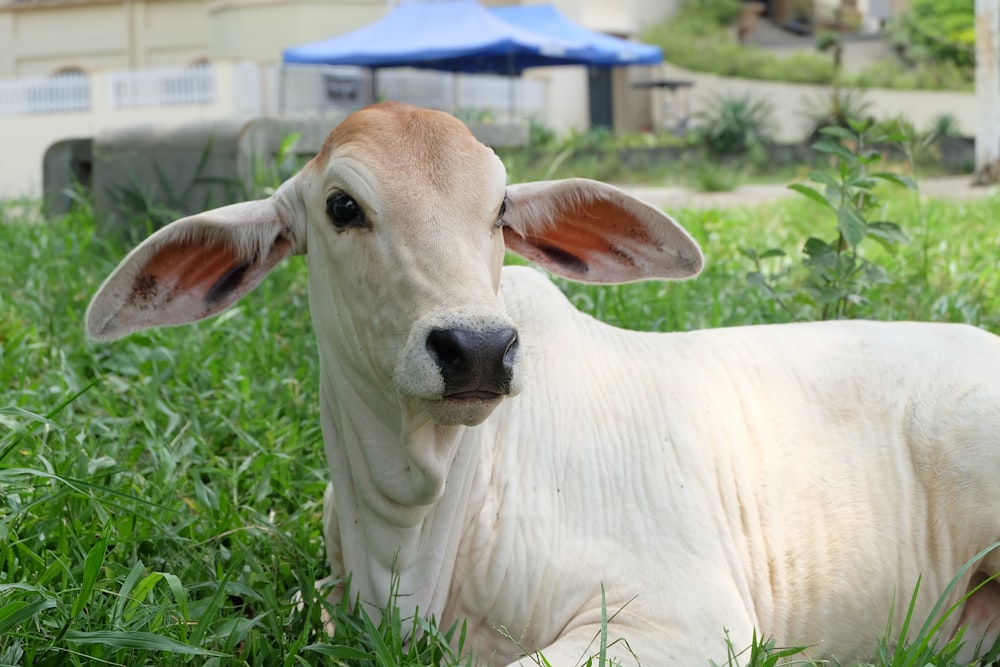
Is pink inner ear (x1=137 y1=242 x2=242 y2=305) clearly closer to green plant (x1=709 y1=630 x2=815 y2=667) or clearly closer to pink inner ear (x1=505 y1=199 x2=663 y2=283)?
pink inner ear (x1=505 y1=199 x2=663 y2=283)

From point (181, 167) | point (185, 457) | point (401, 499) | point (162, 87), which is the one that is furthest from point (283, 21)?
point (401, 499)

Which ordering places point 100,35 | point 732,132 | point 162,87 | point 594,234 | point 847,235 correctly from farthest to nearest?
1. point 100,35
2. point 732,132
3. point 162,87
4. point 847,235
5. point 594,234

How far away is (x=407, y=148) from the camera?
7.23 ft

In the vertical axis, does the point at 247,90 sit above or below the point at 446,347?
above

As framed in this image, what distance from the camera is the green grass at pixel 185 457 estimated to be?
2.18 metres

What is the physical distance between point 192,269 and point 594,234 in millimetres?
879

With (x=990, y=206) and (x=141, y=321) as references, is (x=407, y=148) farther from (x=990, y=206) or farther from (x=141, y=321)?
(x=990, y=206)

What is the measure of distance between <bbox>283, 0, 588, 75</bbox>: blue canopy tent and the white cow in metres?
13.5

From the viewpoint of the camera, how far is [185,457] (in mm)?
3252

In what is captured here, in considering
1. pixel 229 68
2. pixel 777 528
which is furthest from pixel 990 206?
pixel 229 68

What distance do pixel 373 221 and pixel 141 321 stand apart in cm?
63

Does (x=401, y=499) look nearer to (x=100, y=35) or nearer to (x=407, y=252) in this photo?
(x=407, y=252)

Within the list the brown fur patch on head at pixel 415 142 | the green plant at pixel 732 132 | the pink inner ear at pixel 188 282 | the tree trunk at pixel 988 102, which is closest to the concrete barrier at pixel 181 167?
the pink inner ear at pixel 188 282

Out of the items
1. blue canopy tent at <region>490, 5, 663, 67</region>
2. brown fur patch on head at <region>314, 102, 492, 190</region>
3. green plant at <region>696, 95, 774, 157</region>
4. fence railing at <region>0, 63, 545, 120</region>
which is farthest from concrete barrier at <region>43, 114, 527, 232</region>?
green plant at <region>696, 95, 774, 157</region>
